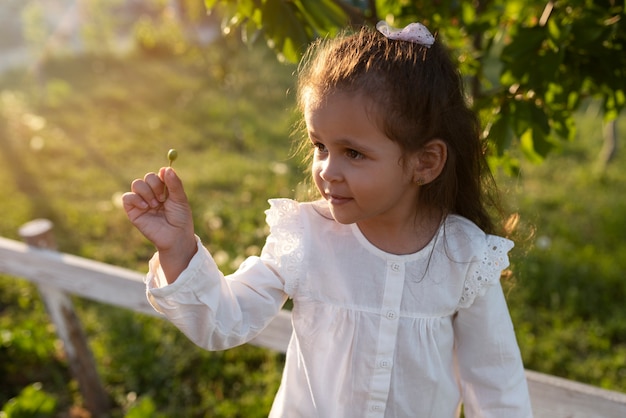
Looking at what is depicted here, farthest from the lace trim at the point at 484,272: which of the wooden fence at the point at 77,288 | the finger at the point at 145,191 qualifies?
the wooden fence at the point at 77,288

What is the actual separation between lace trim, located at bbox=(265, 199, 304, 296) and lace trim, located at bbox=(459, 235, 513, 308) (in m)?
0.36

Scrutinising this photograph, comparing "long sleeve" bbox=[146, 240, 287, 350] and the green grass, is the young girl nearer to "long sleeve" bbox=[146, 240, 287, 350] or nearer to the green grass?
"long sleeve" bbox=[146, 240, 287, 350]

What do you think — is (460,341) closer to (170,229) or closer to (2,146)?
(170,229)

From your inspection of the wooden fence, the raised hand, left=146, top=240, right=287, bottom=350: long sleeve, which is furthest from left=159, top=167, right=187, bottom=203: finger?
the wooden fence

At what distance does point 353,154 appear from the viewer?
1.25m

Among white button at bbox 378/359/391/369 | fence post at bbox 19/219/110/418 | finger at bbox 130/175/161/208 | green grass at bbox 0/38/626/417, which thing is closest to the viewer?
finger at bbox 130/175/161/208

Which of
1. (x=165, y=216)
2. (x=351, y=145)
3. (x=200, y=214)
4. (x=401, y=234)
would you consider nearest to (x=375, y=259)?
(x=401, y=234)

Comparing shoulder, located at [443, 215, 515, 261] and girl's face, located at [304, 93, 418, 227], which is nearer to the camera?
girl's face, located at [304, 93, 418, 227]

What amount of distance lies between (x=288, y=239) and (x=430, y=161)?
34cm

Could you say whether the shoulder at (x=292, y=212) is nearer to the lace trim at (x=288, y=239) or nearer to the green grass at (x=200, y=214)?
the lace trim at (x=288, y=239)

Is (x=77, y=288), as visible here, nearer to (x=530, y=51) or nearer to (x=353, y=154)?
(x=353, y=154)

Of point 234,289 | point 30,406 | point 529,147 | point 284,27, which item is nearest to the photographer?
point 234,289

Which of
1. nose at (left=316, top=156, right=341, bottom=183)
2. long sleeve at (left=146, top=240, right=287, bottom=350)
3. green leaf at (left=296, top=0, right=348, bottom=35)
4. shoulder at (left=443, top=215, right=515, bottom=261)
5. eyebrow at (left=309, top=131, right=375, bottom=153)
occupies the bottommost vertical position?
long sleeve at (left=146, top=240, right=287, bottom=350)

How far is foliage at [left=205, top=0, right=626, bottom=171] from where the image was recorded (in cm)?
166
